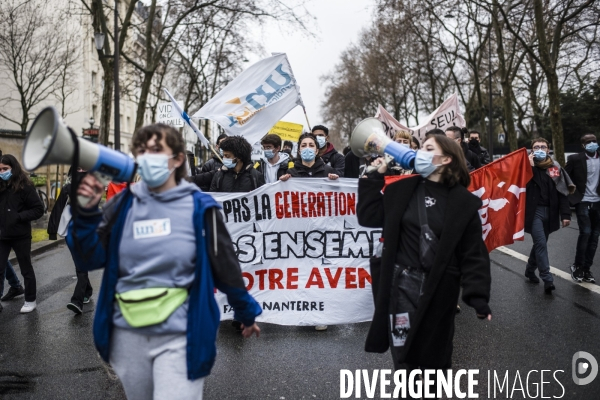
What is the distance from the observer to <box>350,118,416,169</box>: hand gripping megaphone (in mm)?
3225

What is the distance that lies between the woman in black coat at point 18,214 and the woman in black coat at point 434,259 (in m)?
5.03

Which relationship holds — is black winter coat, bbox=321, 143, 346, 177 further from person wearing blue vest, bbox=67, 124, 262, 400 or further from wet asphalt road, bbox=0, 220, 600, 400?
person wearing blue vest, bbox=67, 124, 262, 400

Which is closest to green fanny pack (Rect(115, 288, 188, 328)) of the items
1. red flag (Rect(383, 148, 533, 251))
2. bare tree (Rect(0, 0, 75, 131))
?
red flag (Rect(383, 148, 533, 251))

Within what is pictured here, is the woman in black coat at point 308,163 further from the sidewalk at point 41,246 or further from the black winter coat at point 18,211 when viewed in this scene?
the sidewalk at point 41,246

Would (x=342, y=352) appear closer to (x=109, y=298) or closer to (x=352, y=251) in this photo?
(x=352, y=251)

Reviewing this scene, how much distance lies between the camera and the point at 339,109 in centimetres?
5900

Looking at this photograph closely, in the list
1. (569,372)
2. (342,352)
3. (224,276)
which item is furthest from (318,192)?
(224,276)

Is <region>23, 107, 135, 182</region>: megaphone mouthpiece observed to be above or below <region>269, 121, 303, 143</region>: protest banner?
below

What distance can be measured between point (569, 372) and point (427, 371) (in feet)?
6.39

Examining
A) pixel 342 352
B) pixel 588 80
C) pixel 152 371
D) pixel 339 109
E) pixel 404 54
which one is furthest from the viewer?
pixel 339 109

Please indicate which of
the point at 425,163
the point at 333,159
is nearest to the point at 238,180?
the point at 333,159

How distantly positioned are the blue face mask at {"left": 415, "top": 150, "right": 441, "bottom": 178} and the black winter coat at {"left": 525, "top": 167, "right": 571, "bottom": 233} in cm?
485

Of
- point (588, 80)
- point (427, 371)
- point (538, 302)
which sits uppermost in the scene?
point (588, 80)

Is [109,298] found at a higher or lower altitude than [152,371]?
higher
